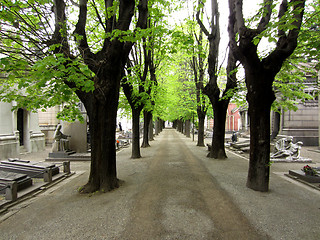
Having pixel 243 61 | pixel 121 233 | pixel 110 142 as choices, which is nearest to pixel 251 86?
pixel 243 61

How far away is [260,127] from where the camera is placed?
5.57 meters

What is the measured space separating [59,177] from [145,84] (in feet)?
21.0

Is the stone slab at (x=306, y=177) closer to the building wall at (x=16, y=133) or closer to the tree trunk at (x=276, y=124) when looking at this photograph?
the building wall at (x=16, y=133)

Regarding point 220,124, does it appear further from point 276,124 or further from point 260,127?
point 276,124

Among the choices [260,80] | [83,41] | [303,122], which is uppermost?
[83,41]

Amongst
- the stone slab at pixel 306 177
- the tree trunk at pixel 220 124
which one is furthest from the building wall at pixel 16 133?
the stone slab at pixel 306 177

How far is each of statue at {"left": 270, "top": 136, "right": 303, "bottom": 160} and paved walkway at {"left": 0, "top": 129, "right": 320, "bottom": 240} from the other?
5.22m

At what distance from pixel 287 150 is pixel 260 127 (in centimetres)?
772

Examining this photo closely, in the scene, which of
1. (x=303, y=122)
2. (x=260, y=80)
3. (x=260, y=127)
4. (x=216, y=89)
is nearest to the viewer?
(x=260, y=80)

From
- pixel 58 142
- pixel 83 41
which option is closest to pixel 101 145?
pixel 83 41

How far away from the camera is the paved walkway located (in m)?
3.59

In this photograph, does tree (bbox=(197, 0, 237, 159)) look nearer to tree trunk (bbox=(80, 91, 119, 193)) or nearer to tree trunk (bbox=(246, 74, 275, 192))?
tree trunk (bbox=(246, 74, 275, 192))

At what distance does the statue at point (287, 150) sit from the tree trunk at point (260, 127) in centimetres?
684

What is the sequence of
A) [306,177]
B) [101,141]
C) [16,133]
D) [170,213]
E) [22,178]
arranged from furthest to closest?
[16,133] < [306,177] < [22,178] < [101,141] < [170,213]
